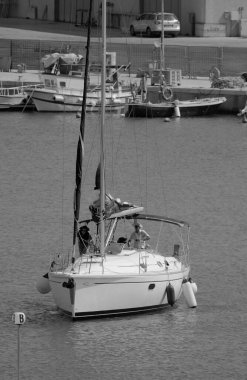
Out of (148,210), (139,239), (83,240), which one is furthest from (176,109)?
(83,240)

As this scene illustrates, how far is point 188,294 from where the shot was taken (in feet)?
106

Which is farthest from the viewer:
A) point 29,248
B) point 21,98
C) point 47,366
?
point 21,98

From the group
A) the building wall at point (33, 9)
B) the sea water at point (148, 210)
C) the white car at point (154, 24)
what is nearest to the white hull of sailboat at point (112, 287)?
the sea water at point (148, 210)

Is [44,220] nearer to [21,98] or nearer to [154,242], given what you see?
[154,242]

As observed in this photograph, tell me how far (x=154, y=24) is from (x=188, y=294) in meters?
60.8

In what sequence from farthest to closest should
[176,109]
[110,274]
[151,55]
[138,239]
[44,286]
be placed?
1. [151,55]
2. [176,109]
3. [138,239]
4. [44,286]
5. [110,274]

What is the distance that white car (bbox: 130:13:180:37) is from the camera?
91.1 meters

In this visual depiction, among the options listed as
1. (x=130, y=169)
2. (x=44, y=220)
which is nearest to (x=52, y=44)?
(x=130, y=169)

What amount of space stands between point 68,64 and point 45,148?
1122cm

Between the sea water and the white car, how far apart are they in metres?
22.0

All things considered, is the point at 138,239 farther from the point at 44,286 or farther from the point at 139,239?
the point at 44,286

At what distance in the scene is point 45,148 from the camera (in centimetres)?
6069

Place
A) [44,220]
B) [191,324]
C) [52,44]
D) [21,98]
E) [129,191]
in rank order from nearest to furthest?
[191,324] → [44,220] → [129,191] → [21,98] → [52,44]

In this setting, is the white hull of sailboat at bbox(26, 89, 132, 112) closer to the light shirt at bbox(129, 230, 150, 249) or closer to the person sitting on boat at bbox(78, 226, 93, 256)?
the light shirt at bbox(129, 230, 150, 249)
